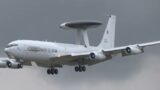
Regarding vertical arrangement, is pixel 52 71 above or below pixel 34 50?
below

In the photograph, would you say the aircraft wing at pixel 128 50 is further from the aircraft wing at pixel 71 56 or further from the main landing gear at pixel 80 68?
the main landing gear at pixel 80 68

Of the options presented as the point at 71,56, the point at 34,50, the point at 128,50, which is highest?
the point at 34,50

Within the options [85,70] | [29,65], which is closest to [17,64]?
[29,65]

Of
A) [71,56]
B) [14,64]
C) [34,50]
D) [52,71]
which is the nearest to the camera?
[34,50]

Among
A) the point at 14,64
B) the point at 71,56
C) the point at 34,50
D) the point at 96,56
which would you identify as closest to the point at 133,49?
the point at 96,56

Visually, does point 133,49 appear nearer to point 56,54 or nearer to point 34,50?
point 56,54

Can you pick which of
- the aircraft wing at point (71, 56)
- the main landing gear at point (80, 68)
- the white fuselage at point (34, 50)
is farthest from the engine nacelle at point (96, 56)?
the white fuselage at point (34, 50)

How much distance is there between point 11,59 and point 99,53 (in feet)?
55.9

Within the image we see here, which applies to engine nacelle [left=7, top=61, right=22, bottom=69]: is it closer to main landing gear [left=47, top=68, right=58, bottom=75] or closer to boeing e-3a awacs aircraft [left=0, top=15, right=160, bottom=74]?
boeing e-3a awacs aircraft [left=0, top=15, right=160, bottom=74]

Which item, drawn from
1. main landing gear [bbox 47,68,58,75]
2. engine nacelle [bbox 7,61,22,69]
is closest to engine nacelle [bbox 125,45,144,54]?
main landing gear [bbox 47,68,58,75]

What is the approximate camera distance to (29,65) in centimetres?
18012

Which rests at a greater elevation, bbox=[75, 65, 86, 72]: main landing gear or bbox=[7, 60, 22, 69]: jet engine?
bbox=[7, 60, 22, 69]: jet engine

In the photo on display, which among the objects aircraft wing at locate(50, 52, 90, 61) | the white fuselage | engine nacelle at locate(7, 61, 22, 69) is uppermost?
the white fuselage

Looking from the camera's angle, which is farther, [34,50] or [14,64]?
[14,64]
